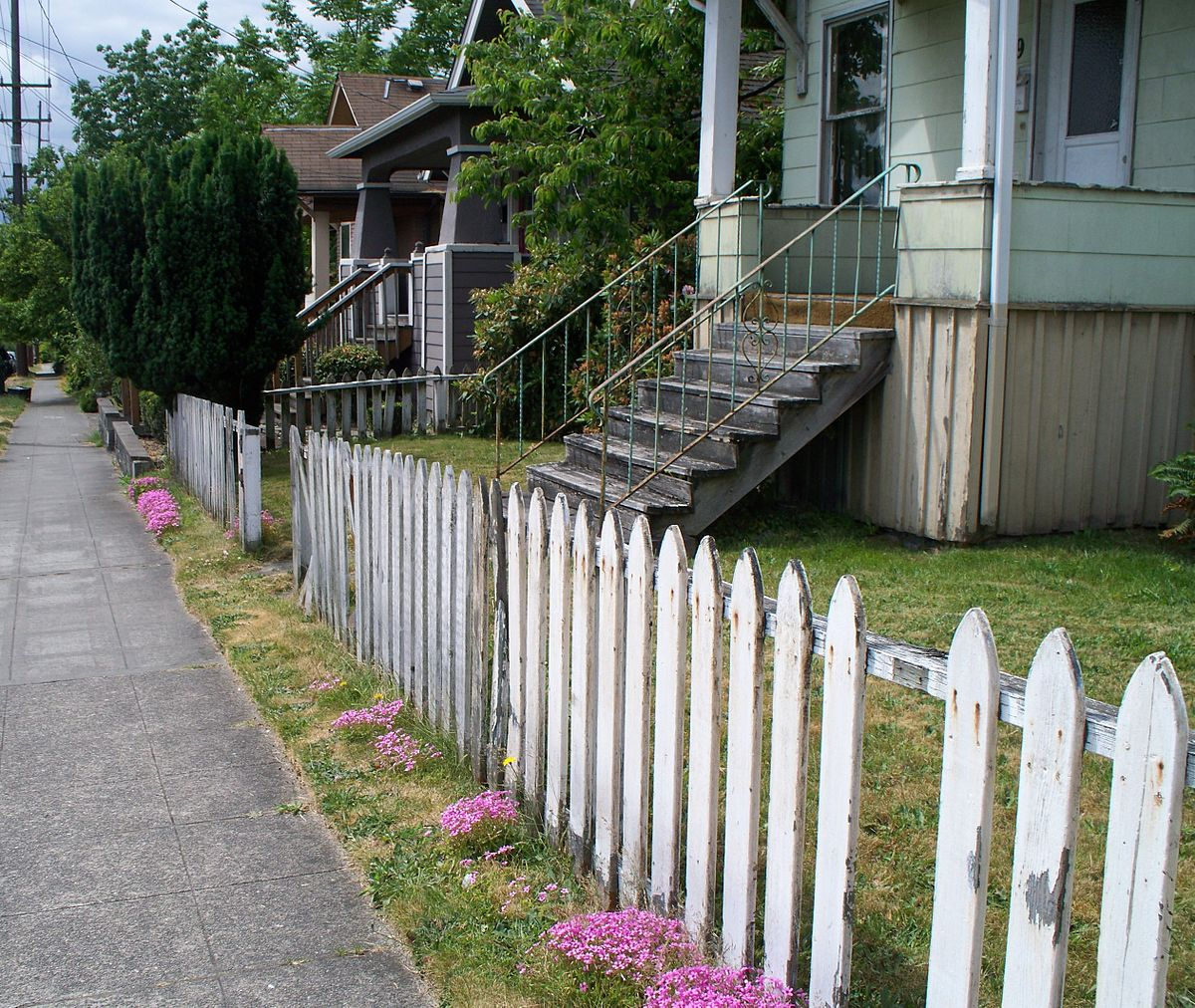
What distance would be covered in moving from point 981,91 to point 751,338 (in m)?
2.31

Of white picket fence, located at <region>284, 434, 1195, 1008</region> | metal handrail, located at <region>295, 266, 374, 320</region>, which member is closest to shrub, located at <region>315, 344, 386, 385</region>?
metal handrail, located at <region>295, 266, 374, 320</region>

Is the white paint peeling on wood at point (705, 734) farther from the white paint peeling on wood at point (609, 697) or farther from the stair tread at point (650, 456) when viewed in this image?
the stair tread at point (650, 456)

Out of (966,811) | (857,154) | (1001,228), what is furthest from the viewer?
(857,154)

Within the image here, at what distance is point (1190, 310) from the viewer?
29.2 ft

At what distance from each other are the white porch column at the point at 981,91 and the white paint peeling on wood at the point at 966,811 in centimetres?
634

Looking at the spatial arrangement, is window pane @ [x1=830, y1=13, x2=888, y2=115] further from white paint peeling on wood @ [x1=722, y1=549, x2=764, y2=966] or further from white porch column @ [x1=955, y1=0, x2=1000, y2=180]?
white paint peeling on wood @ [x1=722, y1=549, x2=764, y2=966]

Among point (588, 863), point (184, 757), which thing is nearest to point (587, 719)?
point (588, 863)

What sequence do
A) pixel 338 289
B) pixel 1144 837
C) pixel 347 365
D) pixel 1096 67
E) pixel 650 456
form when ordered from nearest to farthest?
pixel 1144 837, pixel 650 456, pixel 1096 67, pixel 347 365, pixel 338 289

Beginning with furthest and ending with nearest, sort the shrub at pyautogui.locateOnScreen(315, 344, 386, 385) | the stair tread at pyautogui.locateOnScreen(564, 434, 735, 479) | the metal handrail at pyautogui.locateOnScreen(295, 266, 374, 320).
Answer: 1. the metal handrail at pyautogui.locateOnScreen(295, 266, 374, 320)
2. the shrub at pyautogui.locateOnScreen(315, 344, 386, 385)
3. the stair tread at pyautogui.locateOnScreen(564, 434, 735, 479)

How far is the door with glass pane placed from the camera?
11.4m

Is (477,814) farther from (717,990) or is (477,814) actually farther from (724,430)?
(724,430)

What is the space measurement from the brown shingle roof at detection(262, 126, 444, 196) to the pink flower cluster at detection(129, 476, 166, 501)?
13985 millimetres

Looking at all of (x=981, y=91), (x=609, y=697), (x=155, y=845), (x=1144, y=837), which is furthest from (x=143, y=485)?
(x=1144, y=837)

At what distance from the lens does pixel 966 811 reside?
8.63 feet
